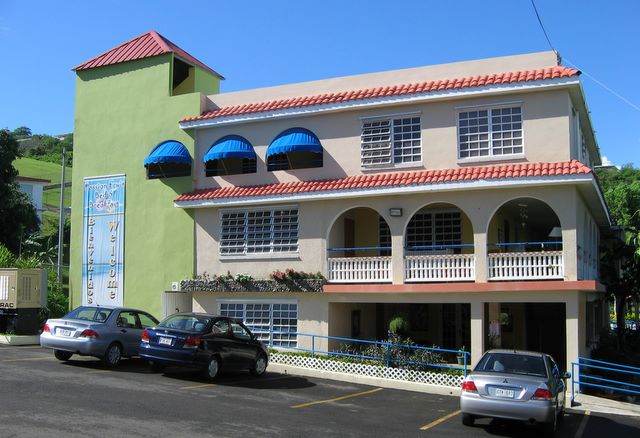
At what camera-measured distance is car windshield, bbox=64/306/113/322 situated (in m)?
16.3

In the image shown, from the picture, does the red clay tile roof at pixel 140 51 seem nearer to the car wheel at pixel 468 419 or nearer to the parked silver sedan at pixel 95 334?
the parked silver sedan at pixel 95 334

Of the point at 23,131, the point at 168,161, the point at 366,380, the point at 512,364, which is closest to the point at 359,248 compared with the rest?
the point at 366,380

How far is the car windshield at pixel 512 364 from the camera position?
11.8 meters

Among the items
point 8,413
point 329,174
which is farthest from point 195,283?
point 8,413

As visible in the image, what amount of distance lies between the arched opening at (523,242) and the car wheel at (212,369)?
797 centimetres

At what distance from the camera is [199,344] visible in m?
14.7

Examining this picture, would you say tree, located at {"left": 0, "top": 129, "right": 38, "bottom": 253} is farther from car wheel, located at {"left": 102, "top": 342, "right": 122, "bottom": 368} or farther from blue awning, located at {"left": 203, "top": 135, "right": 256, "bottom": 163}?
car wheel, located at {"left": 102, "top": 342, "right": 122, "bottom": 368}

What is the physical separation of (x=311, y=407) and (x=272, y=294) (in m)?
8.77

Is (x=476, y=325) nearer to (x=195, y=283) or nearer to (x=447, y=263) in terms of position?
(x=447, y=263)

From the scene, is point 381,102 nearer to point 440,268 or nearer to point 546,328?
point 440,268

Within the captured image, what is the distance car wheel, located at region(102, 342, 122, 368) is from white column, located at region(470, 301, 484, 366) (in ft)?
30.6

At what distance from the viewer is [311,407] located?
42.4 ft

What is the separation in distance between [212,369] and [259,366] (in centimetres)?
217

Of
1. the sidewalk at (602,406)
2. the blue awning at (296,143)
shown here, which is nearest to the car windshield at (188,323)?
the blue awning at (296,143)
